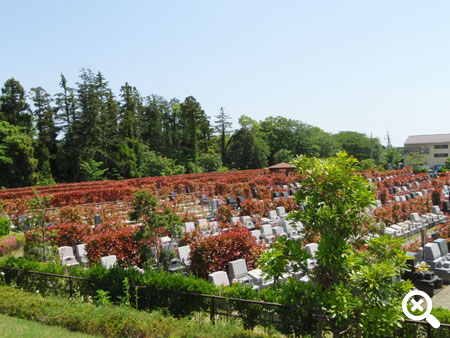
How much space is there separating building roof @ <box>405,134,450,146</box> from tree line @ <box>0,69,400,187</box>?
24.6m

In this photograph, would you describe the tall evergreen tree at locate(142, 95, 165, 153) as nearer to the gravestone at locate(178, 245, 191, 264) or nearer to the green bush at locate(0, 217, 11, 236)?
the green bush at locate(0, 217, 11, 236)

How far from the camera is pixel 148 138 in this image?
6506 cm

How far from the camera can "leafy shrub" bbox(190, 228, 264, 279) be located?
9523 millimetres

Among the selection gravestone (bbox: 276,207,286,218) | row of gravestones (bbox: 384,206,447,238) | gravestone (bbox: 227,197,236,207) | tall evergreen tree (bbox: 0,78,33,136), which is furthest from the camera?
tall evergreen tree (bbox: 0,78,33,136)

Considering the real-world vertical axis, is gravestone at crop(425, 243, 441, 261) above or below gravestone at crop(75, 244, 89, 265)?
below

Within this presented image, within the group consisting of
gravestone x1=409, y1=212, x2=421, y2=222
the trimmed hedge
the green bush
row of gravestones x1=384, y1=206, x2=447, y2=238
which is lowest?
row of gravestones x1=384, y1=206, x2=447, y2=238

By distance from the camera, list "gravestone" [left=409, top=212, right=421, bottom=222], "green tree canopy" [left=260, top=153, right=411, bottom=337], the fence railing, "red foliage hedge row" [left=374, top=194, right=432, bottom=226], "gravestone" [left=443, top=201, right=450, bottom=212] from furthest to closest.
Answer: "gravestone" [left=443, top=201, right=450, bottom=212] → "gravestone" [left=409, top=212, right=421, bottom=222] → "red foliage hedge row" [left=374, top=194, right=432, bottom=226] → the fence railing → "green tree canopy" [left=260, top=153, right=411, bottom=337]

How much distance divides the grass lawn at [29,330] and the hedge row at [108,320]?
0.17 meters

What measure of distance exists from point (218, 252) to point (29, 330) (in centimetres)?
500

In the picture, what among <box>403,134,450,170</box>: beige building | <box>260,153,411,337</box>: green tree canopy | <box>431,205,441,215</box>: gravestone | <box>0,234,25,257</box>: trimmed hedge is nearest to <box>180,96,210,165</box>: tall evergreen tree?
<box>431,205,441,215</box>: gravestone

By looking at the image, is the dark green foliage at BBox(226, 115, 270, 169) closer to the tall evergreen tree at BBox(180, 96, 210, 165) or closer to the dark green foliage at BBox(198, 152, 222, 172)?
the tall evergreen tree at BBox(180, 96, 210, 165)

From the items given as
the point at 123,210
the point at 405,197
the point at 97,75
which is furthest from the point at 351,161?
the point at 97,75

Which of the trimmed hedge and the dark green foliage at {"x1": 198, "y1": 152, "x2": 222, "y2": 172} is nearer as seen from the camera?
the trimmed hedge

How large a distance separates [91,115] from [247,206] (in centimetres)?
3885
